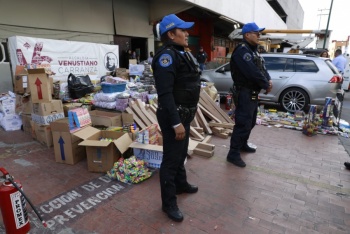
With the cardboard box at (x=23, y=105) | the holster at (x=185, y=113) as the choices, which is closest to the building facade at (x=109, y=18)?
the cardboard box at (x=23, y=105)

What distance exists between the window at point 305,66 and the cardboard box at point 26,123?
743cm

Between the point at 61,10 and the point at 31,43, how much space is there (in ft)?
8.03

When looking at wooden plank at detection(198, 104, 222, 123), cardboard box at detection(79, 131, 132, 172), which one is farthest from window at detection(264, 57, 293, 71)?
cardboard box at detection(79, 131, 132, 172)

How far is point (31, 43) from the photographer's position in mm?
6898

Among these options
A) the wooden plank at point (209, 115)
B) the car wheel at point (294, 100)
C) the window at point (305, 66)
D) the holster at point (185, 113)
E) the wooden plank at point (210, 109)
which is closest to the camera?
the holster at point (185, 113)

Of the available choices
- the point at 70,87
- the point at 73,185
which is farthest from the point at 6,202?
the point at 70,87

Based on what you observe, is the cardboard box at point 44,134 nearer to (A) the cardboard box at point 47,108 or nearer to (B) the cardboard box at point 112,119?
(A) the cardboard box at point 47,108

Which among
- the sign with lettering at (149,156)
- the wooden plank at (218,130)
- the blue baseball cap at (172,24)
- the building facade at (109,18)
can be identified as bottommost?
the wooden plank at (218,130)

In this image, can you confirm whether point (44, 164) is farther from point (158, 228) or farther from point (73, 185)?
point (158, 228)

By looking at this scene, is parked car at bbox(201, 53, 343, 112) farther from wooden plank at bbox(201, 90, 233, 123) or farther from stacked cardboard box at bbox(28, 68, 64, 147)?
stacked cardboard box at bbox(28, 68, 64, 147)

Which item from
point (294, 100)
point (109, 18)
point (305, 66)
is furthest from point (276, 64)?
point (109, 18)

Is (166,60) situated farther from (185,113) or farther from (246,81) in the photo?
(246,81)

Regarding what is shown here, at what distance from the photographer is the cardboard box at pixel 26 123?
16.8 ft

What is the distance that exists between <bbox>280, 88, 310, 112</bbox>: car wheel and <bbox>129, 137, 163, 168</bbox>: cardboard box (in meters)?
5.65
